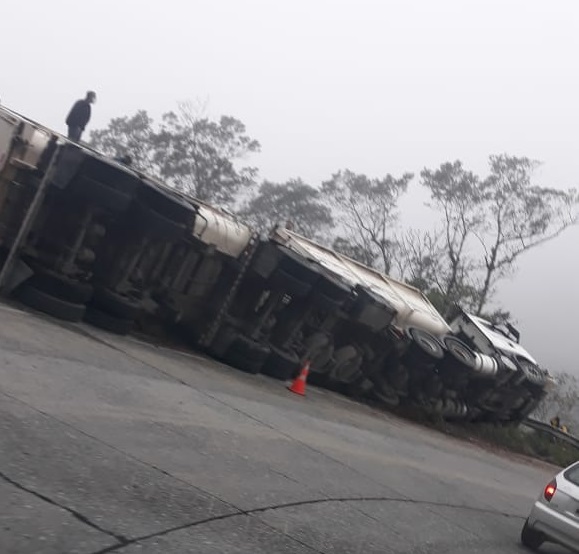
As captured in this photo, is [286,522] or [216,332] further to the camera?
[216,332]

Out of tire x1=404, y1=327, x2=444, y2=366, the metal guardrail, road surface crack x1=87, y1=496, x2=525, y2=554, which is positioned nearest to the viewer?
road surface crack x1=87, y1=496, x2=525, y2=554

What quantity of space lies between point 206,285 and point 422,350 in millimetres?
5386

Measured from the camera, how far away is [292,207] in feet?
165

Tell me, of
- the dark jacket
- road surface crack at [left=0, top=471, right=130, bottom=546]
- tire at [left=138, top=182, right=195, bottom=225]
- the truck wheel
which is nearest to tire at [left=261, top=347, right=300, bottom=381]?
the truck wheel

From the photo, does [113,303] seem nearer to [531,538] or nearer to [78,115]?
[78,115]

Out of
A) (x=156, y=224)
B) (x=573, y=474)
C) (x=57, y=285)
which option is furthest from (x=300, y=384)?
(x=573, y=474)

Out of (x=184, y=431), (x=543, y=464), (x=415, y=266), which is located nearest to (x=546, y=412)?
(x=415, y=266)

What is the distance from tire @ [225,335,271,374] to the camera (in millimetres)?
14500

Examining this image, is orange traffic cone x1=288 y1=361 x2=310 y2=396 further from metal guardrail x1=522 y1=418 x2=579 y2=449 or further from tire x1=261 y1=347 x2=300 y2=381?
metal guardrail x1=522 y1=418 x2=579 y2=449

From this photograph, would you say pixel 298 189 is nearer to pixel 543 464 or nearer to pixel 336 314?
Result: pixel 543 464

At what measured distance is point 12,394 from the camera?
764 centimetres

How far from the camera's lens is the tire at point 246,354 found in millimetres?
14500

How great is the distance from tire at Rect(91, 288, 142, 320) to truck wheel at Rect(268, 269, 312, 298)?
252 centimetres

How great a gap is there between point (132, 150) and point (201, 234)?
120ft
